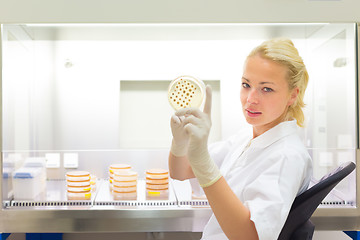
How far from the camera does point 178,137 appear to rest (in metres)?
1.16

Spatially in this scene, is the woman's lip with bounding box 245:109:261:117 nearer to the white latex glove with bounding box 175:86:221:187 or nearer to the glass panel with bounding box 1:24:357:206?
the white latex glove with bounding box 175:86:221:187

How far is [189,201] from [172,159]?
219 mm

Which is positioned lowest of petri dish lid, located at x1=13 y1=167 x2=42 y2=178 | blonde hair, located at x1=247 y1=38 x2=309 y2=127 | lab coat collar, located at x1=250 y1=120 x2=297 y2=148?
petri dish lid, located at x1=13 y1=167 x2=42 y2=178

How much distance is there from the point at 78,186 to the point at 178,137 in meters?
0.57

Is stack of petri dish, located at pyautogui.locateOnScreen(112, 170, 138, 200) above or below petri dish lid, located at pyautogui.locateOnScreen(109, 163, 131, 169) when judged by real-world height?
below

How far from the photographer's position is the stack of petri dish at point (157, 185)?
1536 mm

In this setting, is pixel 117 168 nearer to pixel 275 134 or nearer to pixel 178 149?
pixel 178 149

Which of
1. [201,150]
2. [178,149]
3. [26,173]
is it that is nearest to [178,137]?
[178,149]

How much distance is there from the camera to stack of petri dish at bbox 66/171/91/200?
1.48 metres

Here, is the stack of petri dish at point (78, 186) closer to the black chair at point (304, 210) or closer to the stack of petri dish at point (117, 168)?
the stack of petri dish at point (117, 168)

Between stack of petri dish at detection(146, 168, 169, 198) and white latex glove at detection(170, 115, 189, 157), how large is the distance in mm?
311

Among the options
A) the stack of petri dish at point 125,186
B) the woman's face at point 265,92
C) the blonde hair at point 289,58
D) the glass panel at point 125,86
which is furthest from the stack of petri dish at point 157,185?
the blonde hair at point 289,58
